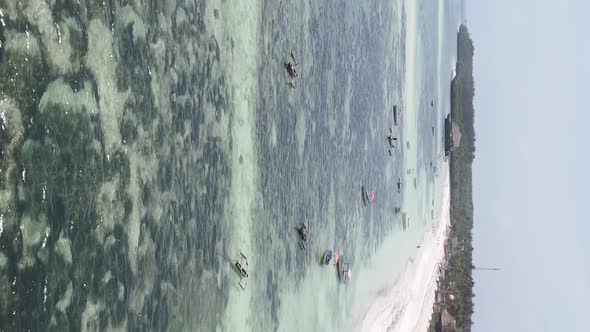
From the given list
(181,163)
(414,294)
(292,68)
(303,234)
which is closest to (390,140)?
(414,294)

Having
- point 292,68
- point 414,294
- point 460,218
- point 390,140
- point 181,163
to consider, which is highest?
point 292,68

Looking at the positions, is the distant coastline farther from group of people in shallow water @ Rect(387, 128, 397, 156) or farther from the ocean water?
the ocean water

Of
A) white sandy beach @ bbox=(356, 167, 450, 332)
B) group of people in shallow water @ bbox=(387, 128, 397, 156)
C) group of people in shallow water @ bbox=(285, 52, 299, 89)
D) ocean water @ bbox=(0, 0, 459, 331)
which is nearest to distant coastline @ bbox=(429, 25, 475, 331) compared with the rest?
white sandy beach @ bbox=(356, 167, 450, 332)

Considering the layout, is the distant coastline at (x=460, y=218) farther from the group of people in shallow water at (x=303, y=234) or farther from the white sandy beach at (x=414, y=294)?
the group of people in shallow water at (x=303, y=234)

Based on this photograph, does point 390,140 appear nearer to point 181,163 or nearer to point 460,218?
point 181,163

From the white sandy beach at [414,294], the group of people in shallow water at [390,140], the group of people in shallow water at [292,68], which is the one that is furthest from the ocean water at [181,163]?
the group of people in shallow water at [390,140]

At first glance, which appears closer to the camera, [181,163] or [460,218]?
[181,163]
